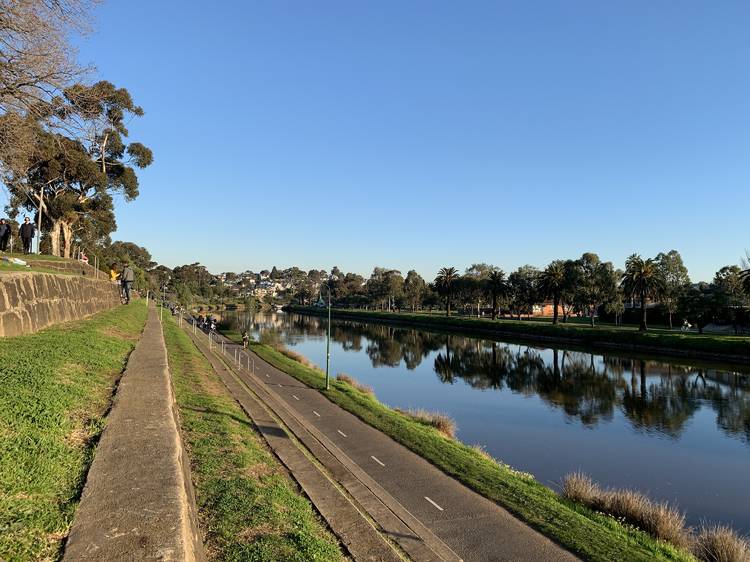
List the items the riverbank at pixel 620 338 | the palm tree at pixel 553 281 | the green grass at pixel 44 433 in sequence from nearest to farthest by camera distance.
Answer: the green grass at pixel 44 433
the riverbank at pixel 620 338
the palm tree at pixel 553 281

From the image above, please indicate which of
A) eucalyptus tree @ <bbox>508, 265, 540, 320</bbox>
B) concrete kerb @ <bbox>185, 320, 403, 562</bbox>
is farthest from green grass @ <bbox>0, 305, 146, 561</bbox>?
eucalyptus tree @ <bbox>508, 265, 540, 320</bbox>

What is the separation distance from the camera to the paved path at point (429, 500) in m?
9.45

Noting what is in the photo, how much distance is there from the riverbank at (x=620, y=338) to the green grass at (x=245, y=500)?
52116 millimetres

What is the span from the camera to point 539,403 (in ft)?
105

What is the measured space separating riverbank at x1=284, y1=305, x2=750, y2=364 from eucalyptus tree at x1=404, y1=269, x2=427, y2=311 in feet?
174

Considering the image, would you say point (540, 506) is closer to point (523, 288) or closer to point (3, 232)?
point (3, 232)

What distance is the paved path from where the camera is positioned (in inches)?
372

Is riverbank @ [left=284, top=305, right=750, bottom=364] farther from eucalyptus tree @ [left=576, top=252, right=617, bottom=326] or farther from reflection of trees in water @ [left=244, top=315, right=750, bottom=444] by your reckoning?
eucalyptus tree @ [left=576, top=252, right=617, bottom=326]

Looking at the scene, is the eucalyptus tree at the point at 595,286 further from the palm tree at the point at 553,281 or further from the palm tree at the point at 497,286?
the palm tree at the point at 497,286

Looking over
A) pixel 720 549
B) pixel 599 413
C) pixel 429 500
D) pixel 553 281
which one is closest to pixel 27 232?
pixel 429 500

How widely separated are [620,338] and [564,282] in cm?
2806

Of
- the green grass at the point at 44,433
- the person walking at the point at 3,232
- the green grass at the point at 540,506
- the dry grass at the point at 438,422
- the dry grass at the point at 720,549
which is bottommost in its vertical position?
the dry grass at the point at 438,422

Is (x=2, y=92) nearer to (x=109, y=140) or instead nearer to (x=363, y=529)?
(x=363, y=529)

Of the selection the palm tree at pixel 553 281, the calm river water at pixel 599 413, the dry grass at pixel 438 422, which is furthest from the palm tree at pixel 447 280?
the dry grass at pixel 438 422
